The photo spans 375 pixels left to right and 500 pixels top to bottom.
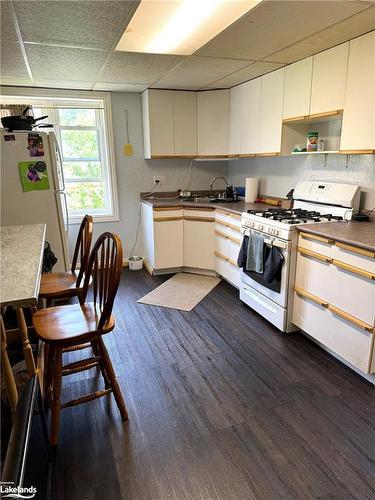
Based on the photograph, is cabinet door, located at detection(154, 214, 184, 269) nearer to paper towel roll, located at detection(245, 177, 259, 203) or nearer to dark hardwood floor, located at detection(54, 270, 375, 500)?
paper towel roll, located at detection(245, 177, 259, 203)

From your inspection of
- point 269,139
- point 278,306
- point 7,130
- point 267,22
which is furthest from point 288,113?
point 7,130

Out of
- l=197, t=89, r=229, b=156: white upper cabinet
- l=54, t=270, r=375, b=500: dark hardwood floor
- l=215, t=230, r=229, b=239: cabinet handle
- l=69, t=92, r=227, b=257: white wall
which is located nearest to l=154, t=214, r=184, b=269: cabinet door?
l=215, t=230, r=229, b=239: cabinet handle

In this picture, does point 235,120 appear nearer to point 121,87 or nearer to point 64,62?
point 121,87

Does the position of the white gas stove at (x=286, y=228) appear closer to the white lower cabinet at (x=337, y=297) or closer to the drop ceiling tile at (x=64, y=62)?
the white lower cabinet at (x=337, y=297)

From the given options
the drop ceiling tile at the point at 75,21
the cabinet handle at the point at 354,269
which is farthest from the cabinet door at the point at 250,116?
the cabinet handle at the point at 354,269

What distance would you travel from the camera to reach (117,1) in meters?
1.71

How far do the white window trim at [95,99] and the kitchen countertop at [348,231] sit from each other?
259 centimetres

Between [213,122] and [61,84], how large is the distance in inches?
Answer: 67.9

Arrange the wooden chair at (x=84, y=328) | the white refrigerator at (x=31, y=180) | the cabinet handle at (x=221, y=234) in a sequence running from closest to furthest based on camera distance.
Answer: the wooden chair at (x=84, y=328) → the white refrigerator at (x=31, y=180) → the cabinet handle at (x=221, y=234)

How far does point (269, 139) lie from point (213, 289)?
5.35 feet

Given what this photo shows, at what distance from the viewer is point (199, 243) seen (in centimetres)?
388

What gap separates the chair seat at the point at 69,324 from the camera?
5.25ft

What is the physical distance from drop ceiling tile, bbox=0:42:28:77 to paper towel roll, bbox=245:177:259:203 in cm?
245

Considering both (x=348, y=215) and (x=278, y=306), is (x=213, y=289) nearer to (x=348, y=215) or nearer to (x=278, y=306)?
(x=278, y=306)
